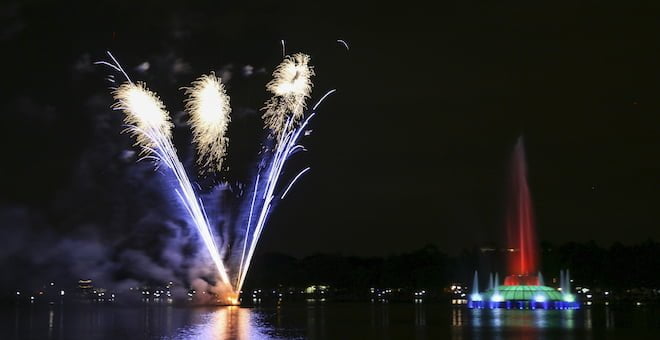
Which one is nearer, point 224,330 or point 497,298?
point 224,330

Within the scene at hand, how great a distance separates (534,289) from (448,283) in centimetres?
6759

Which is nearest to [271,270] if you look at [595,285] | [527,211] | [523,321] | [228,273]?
[595,285]

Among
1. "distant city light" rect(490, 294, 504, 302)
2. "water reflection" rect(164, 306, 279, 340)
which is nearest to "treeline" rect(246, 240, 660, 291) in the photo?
"distant city light" rect(490, 294, 504, 302)

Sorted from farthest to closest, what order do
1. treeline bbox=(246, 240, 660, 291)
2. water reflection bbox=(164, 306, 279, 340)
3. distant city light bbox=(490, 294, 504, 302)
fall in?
treeline bbox=(246, 240, 660, 291) → distant city light bbox=(490, 294, 504, 302) → water reflection bbox=(164, 306, 279, 340)

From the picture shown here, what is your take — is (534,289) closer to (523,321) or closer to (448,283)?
(523,321)

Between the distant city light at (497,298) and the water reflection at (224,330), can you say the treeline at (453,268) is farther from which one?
the water reflection at (224,330)

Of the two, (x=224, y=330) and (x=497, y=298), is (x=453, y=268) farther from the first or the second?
(x=224, y=330)

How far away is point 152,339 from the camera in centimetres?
3825

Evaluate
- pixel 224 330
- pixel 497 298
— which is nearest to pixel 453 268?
pixel 497 298

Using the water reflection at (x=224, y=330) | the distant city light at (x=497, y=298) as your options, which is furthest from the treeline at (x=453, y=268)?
the water reflection at (x=224, y=330)

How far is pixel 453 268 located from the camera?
146 metres

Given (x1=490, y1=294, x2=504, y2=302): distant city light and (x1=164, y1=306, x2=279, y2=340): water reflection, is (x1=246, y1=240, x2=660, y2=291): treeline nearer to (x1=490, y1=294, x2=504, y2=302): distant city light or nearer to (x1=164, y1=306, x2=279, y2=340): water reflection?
(x1=490, y1=294, x2=504, y2=302): distant city light

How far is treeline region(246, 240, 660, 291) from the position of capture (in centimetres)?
11250

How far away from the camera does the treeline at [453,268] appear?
112500mm
